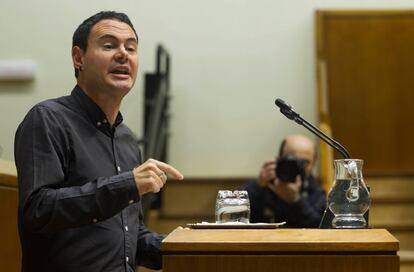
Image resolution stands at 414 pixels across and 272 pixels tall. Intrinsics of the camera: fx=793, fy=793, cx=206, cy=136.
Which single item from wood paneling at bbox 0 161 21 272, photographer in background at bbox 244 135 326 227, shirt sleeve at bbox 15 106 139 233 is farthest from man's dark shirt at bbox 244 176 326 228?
shirt sleeve at bbox 15 106 139 233

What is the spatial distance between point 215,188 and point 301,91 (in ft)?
3.32

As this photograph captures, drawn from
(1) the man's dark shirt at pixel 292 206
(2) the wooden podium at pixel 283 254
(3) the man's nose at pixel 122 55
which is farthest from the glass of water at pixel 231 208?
(1) the man's dark shirt at pixel 292 206

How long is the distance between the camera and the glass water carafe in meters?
1.82

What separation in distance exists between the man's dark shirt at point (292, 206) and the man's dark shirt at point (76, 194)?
5.04ft

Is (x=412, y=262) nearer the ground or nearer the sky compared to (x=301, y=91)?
nearer the ground

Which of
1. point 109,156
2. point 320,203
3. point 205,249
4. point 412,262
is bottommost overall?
point 412,262

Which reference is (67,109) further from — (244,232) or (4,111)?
(4,111)

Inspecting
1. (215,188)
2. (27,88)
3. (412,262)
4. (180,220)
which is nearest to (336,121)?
(215,188)

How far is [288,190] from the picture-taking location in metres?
3.76

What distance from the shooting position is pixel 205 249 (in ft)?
5.37

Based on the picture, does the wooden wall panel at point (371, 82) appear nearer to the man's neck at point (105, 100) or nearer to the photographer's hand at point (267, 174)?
the photographer's hand at point (267, 174)

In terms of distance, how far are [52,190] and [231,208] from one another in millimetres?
448

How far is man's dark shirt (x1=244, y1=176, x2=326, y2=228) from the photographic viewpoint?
3.65m

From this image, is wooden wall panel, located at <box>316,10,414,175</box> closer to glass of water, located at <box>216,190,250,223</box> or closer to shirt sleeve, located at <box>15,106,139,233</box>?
glass of water, located at <box>216,190,250,223</box>
